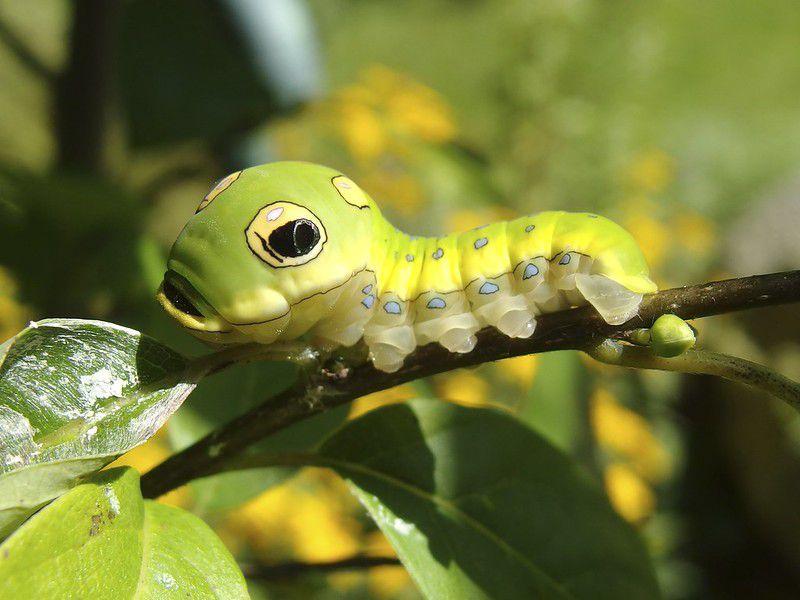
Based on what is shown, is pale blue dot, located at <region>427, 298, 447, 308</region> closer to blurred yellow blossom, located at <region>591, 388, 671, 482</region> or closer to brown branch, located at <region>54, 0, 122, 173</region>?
brown branch, located at <region>54, 0, 122, 173</region>

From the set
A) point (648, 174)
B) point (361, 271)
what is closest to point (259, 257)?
point (361, 271)

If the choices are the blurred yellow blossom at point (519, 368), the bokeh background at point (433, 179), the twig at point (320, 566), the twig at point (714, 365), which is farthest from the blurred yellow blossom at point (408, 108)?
the twig at point (714, 365)

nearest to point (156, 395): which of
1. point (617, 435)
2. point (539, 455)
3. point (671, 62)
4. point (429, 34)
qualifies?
point (539, 455)

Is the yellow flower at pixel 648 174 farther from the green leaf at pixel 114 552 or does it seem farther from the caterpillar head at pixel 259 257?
the green leaf at pixel 114 552

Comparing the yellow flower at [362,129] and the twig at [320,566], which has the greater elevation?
the yellow flower at [362,129]

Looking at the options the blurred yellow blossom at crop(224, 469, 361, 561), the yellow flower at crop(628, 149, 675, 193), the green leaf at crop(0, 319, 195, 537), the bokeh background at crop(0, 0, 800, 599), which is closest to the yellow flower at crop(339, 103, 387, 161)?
the bokeh background at crop(0, 0, 800, 599)

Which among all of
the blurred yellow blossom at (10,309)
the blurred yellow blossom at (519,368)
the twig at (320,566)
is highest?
the blurred yellow blossom at (519,368)

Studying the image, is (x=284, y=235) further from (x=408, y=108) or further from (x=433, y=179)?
(x=433, y=179)
